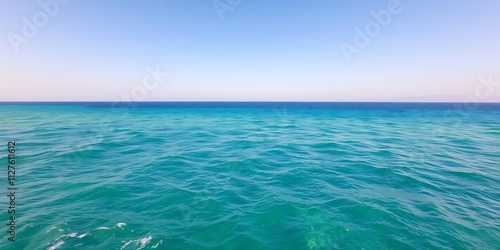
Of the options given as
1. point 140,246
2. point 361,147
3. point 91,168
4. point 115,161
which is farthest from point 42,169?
point 361,147

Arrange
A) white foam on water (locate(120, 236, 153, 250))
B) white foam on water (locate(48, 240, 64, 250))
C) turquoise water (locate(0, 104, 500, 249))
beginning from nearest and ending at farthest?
1. white foam on water (locate(48, 240, 64, 250))
2. white foam on water (locate(120, 236, 153, 250))
3. turquoise water (locate(0, 104, 500, 249))

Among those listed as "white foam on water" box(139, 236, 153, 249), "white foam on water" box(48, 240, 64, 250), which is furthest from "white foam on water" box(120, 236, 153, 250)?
"white foam on water" box(48, 240, 64, 250)

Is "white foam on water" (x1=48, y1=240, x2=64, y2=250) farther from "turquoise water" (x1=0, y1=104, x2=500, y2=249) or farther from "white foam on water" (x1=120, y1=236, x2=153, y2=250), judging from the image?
"white foam on water" (x1=120, y1=236, x2=153, y2=250)

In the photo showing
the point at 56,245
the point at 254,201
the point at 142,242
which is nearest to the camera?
the point at 56,245

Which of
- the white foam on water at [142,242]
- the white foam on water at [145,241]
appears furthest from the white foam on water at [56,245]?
the white foam on water at [145,241]

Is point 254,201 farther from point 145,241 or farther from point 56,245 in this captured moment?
point 56,245

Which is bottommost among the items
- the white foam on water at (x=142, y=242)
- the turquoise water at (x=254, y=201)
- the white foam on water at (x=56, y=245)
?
the white foam on water at (x=56, y=245)

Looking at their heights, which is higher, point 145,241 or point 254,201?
point 254,201

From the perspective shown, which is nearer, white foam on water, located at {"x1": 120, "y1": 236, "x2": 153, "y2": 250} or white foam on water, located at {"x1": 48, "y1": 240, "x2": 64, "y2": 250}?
white foam on water, located at {"x1": 48, "y1": 240, "x2": 64, "y2": 250}

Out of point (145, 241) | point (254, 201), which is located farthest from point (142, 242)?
point (254, 201)

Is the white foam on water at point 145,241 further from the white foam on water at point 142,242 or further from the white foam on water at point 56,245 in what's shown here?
the white foam on water at point 56,245

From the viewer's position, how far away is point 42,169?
12523 millimetres

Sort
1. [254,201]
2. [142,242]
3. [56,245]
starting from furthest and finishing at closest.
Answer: [254,201] < [142,242] < [56,245]

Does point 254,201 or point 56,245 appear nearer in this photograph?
point 56,245
